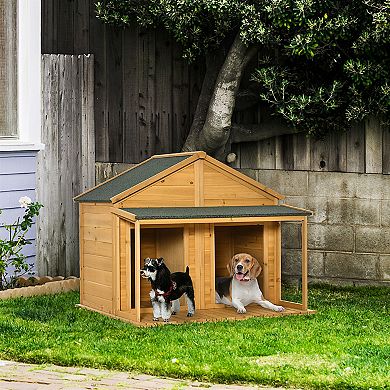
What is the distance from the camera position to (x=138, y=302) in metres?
7.74

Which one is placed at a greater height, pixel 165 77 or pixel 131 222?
pixel 165 77

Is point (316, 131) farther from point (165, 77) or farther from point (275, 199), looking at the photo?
point (165, 77)

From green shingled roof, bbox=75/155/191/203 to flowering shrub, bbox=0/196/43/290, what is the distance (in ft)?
3.33

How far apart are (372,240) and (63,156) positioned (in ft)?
11.1

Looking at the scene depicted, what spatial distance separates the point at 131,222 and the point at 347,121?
246 centimetres

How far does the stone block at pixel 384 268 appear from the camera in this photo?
30.5 feet

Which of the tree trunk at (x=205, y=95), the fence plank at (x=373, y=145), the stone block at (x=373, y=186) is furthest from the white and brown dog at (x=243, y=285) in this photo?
the tree trunk at (x=205, y=95)

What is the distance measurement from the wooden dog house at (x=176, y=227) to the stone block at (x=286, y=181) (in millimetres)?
1040

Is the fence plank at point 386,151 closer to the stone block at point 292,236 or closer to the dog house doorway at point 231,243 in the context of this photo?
the stone block at point 292,236

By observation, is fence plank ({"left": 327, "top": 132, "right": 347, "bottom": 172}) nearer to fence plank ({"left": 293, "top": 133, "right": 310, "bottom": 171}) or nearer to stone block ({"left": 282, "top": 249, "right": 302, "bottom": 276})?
fence plank ({"left": 293, "top": 133, "right": 310, "bottom": 171})

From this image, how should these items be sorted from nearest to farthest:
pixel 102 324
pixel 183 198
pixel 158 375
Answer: pixel 158 375 → pixel 102 324 → pixel 183 198

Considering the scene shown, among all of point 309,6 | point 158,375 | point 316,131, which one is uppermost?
point 309,6

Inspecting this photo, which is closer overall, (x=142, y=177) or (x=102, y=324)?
(x=102, y=324)

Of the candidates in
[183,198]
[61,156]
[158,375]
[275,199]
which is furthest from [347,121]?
[158,375]
